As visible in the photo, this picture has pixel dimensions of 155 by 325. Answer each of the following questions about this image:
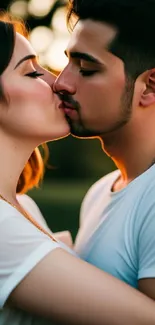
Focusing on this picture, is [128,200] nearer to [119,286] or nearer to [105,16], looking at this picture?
[119,286]

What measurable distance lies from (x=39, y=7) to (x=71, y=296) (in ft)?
67.4

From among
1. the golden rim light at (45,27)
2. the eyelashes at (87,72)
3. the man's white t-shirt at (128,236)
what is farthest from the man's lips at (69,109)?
the golden rim light at (45,27)

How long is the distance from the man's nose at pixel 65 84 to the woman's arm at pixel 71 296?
814mm

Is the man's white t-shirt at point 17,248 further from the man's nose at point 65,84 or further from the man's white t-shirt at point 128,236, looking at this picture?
the man's nose at point 65,84

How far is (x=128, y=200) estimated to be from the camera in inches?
121

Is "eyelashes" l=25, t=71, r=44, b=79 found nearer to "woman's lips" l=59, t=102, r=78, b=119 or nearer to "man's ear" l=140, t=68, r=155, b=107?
"woman's lips" l=59, t=102, r=78, b=119

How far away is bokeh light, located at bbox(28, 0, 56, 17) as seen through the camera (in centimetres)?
A: 2228

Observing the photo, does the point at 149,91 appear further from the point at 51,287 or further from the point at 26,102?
the point at 51,287

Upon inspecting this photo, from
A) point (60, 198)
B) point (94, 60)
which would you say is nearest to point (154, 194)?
point (94, 60)

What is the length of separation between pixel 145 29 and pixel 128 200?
72 centimetres

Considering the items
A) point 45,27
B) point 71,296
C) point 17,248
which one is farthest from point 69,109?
A: point 45,27

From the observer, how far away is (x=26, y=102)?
3119 millimetres

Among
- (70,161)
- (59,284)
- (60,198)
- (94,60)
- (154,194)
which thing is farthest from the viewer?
(70,161)

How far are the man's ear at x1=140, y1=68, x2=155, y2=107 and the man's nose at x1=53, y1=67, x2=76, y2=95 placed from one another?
0.96 ft
